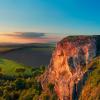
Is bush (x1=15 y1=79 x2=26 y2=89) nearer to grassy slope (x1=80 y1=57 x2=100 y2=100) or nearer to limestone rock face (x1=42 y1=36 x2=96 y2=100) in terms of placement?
limestone rock face (x1=42 y1=36 x2=96 y2=100)

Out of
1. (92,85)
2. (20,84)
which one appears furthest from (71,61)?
(20,84)

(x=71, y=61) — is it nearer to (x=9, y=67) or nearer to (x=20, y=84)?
(x=20, y=84)

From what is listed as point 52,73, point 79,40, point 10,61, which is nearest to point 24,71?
point 10,61

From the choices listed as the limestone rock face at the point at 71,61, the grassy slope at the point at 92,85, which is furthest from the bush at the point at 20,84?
the grassy slope at the point at 92,85

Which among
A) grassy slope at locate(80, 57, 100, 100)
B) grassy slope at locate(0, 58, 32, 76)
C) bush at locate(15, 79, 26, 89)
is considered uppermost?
grassy slope at locate(80, 57, 100, 100)

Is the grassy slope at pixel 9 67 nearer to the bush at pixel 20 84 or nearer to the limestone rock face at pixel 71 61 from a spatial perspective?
the bush at pixel 20 84

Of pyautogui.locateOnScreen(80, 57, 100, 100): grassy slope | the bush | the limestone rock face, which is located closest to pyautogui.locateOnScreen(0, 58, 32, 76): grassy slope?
the bush
